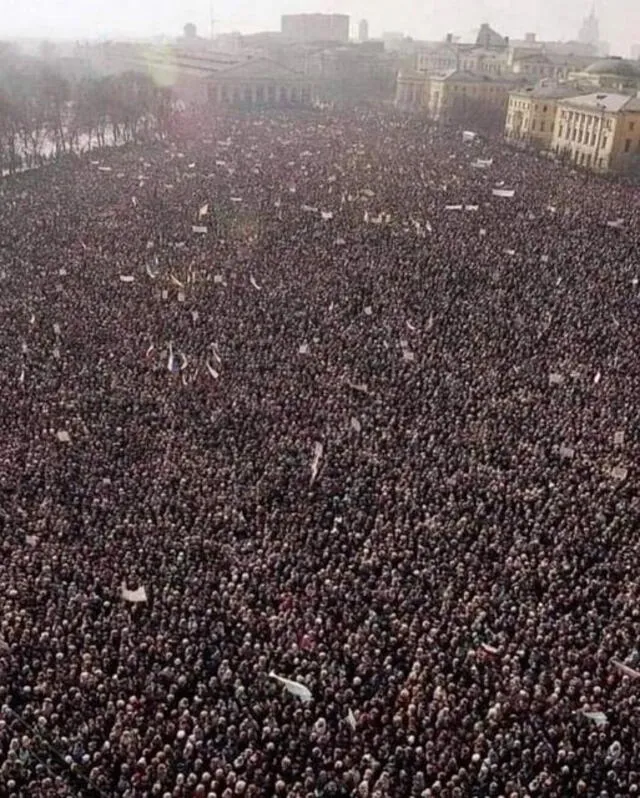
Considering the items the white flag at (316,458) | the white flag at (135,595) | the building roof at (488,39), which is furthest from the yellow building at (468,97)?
the white flag at (135,595)

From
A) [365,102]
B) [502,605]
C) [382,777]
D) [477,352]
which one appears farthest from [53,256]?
[365,102]

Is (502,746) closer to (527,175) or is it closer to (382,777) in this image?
(382,777)

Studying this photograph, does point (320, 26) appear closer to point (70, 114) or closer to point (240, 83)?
point (240, 83)

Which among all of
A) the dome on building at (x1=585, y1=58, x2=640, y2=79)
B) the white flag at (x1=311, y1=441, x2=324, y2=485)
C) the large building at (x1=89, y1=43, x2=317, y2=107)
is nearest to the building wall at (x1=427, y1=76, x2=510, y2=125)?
the dome on building at (x1=585, y1=58, x2=640, y2=79)

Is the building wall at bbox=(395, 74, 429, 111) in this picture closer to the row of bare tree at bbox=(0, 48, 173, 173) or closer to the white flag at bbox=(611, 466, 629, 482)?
the row of bare tree at bbox=(0, 48, 173, 173)

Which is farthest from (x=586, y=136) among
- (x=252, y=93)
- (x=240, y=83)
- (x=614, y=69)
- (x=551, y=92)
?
(x=240, y=83)
